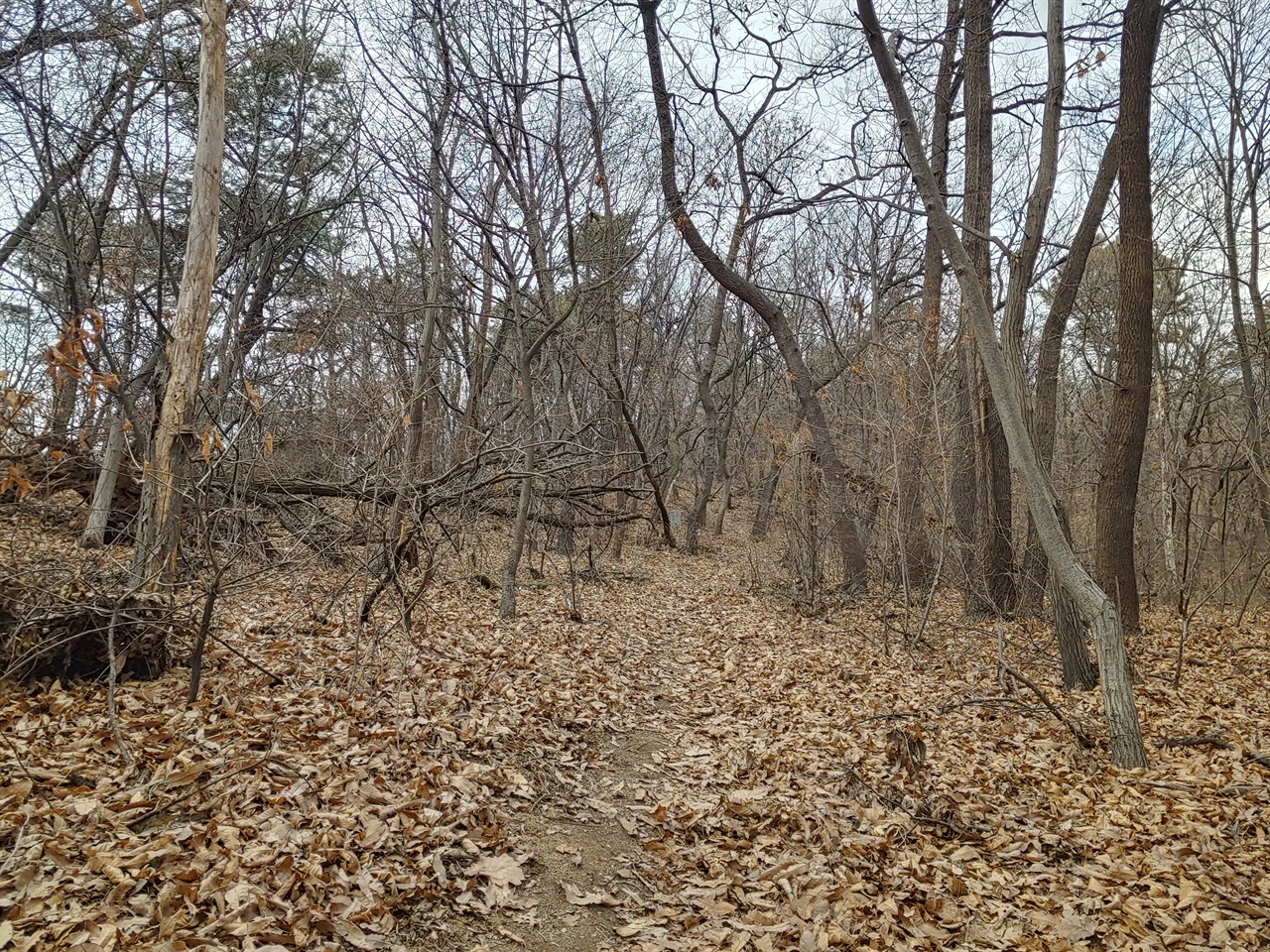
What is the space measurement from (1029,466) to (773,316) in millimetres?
6496

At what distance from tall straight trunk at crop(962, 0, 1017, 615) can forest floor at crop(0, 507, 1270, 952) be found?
2215mm

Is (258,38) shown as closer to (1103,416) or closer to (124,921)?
(124,921)

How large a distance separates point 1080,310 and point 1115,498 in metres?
8.76

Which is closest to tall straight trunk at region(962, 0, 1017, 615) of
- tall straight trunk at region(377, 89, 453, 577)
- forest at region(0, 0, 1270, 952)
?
forest at region(0, 0, 1270, 952)

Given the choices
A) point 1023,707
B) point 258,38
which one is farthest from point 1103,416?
point 258,38

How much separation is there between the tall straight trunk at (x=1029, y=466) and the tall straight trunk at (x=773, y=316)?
3.98 m

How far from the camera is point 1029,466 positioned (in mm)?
5195

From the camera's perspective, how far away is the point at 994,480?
8.95m

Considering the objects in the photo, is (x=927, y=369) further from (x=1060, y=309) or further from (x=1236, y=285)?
(x=1236, y=285)

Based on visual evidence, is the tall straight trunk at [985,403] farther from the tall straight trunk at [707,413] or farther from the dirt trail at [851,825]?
the tall straight trunk at [707,413]

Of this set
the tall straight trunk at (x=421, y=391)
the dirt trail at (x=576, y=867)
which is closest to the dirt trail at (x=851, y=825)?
the dirt trail at (x=576, y=867)

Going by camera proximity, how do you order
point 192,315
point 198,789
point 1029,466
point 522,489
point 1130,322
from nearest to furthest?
point 198,789, point 1029,466, point 192,315, point 1130,322, point 522,489

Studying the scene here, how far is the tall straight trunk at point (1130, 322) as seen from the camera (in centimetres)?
693

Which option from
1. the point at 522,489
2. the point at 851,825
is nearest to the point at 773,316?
the point at 522,489
